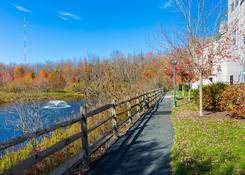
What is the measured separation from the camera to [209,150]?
5852mm

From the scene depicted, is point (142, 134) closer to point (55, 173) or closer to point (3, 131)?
point (55, 173)

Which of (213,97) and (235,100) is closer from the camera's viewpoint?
(235,100)

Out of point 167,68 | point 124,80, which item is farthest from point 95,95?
point 167,68

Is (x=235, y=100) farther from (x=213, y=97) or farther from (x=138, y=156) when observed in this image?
(x=138, y=156)

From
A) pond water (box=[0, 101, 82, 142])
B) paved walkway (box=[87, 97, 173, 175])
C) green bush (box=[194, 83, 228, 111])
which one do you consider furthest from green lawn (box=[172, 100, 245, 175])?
pond water (box=[0, 101, 82, 142])

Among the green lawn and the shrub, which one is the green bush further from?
the green lawn

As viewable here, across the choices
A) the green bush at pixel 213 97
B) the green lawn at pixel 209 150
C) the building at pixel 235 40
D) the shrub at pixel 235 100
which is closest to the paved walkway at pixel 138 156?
the green lawn at pixel 209 150

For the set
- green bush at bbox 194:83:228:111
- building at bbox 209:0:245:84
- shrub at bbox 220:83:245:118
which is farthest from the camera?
building at bbox 209:0:245:84

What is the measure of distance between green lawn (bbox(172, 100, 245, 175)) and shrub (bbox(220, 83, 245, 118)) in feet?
5.36

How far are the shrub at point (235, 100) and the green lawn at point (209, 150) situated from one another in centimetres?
163

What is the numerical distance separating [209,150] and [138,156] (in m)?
1.89

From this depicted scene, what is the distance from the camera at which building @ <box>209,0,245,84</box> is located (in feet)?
46.1

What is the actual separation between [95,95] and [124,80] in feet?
13.3

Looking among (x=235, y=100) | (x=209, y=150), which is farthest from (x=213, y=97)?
(x=209, y=150)
